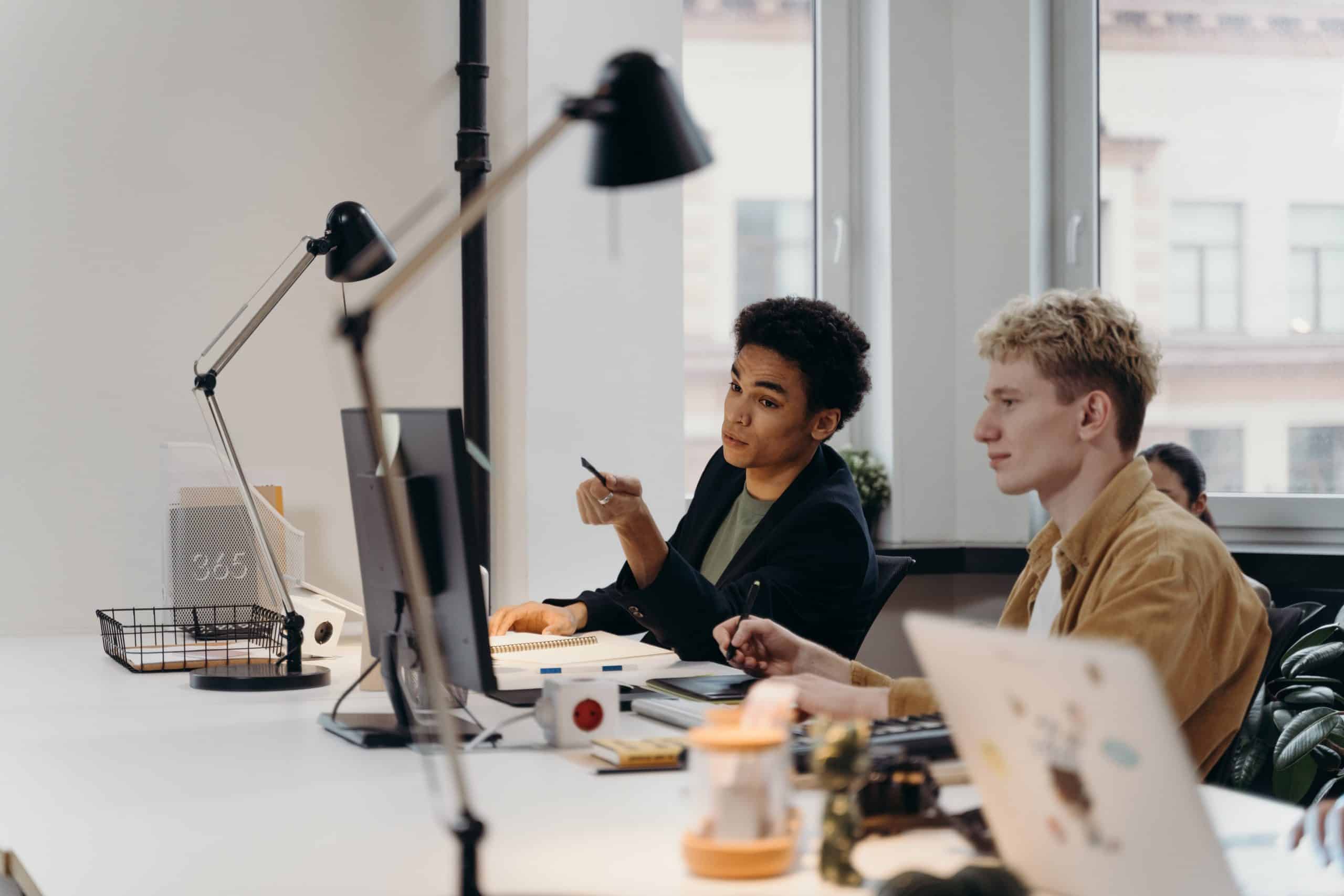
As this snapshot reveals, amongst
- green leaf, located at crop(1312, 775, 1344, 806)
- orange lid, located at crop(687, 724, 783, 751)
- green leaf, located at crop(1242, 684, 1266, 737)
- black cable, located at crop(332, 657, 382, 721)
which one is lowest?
green leaf, located at crop(1312, 775, 1344, 806)

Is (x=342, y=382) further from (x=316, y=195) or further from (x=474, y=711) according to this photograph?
(x=474, y=711)

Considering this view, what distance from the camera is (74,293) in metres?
2.83

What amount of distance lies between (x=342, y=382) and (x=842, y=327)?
46.1 inches

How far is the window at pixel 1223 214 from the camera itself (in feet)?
10.8

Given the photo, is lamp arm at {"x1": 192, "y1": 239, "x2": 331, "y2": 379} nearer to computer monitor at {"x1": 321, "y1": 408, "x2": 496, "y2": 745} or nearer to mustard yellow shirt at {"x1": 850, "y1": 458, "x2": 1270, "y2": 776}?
computer monitor at {"x1": 321, "y1": 408, "x2": 496, "y2": 745}

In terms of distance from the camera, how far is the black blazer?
2.13 meters

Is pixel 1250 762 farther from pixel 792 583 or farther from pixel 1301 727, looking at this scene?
pixel 792 583

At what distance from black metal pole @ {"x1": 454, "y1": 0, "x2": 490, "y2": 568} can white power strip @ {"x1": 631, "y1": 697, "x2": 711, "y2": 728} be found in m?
1.32

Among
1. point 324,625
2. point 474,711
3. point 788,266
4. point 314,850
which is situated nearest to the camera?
point 314,850

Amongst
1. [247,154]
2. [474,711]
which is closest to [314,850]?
[474,711]

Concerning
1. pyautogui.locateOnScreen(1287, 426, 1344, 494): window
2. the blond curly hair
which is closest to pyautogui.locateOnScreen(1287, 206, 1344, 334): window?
pyautogui.locateOnScreen(1287, 426, 1344, 494): window

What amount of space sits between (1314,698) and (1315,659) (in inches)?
3.1

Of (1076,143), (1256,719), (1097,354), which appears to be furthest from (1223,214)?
(1097,354)

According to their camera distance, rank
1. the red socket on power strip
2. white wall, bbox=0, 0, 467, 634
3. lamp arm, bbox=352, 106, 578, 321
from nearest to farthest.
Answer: lamp arm, bbox=352, 106, 578, 321 → the red socket on power strip → white wall, bbox=0, 0, 467, 634
